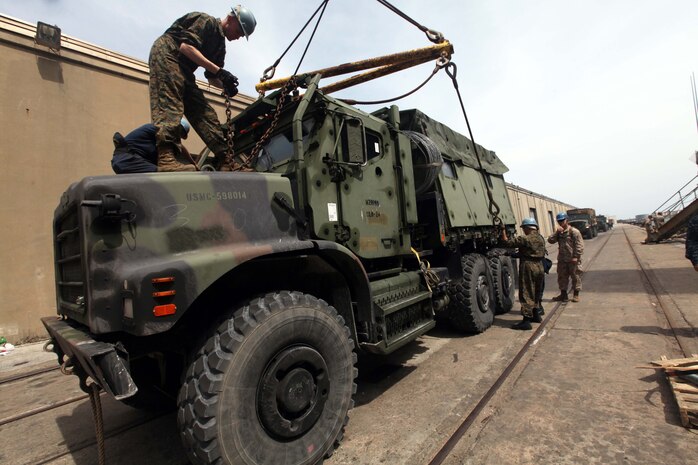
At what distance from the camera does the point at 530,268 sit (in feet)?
19.8

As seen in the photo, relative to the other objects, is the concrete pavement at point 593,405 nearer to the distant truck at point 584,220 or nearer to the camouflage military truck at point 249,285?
the camouflage military truck at point 249,285

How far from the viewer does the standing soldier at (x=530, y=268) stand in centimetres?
578

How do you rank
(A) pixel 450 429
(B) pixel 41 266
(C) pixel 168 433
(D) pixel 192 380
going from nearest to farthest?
(D) pixel 192 380 → (A) pixel 450 429 → (C) pixel 168 433 → (B) pixel 41 266

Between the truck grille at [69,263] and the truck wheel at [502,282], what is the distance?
19.3 ft

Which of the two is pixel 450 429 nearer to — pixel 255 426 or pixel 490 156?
pixel 255 426

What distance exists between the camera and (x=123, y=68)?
829cm

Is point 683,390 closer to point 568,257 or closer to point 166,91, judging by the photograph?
point 166,91

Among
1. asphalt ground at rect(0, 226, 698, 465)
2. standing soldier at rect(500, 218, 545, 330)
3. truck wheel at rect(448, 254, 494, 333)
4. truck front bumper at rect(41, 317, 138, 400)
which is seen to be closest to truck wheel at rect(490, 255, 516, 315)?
standing soldier at rect(500, 218, 545, 330)

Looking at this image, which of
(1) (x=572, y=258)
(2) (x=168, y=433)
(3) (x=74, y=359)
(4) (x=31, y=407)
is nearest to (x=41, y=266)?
(4) (x=31, y=407)

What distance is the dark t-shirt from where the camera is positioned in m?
2.87

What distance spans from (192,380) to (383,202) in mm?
2584

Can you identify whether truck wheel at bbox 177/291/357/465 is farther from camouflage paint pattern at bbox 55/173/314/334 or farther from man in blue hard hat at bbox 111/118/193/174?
man in blue hard hat at bbox 111/118/193/174

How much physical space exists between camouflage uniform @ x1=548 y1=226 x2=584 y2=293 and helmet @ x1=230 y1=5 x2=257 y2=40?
283 inches

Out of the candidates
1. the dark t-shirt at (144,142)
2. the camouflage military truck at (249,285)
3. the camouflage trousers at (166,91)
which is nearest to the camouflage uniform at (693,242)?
the camouflage military truck at (249,285)
